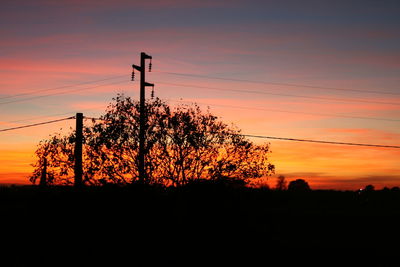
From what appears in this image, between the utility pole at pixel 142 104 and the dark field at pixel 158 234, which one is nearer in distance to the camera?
the dark field at pixel 158 234

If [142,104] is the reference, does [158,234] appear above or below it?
below

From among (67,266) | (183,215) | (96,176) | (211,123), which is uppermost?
(211,123)

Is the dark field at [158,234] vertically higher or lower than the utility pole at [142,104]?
lower

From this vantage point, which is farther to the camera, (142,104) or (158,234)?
(142,104)

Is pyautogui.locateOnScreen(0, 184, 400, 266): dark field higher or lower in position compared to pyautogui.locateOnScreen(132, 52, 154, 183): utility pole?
lower

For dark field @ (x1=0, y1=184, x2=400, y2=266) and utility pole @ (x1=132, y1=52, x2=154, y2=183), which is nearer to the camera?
dark field @ (x1=0, y1=184, x2=400, y2=266)

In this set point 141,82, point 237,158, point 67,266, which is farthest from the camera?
point 237,158

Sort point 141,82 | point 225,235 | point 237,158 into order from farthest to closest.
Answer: point 237,158 < point 141,82 < point 225,235

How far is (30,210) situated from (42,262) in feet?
36.1

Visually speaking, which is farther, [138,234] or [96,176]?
[96,176]

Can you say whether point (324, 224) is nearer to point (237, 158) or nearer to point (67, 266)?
point (237, 158)

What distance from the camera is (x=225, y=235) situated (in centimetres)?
3247

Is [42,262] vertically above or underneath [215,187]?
underneath

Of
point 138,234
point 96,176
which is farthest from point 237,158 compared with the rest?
point 138,234
